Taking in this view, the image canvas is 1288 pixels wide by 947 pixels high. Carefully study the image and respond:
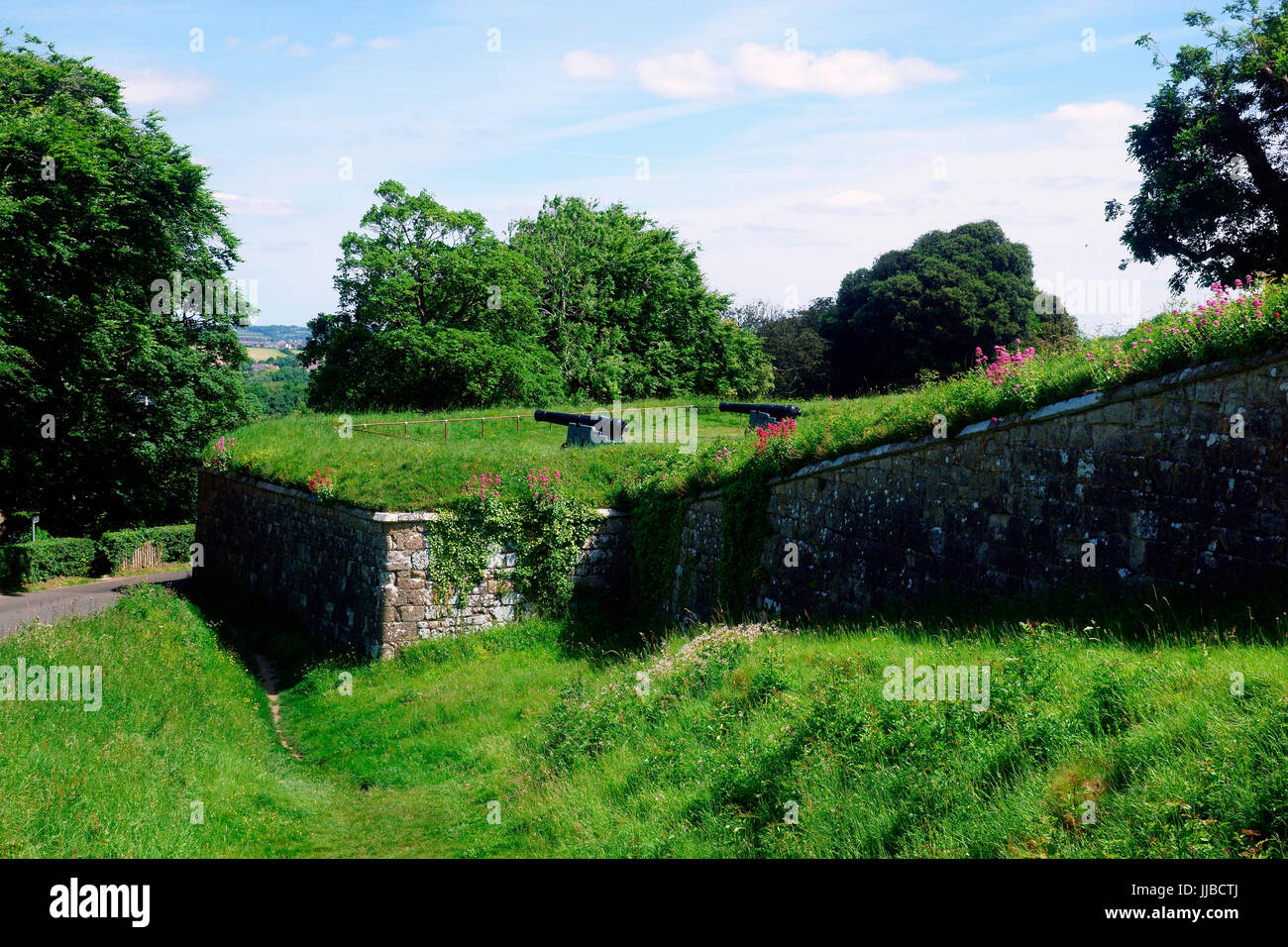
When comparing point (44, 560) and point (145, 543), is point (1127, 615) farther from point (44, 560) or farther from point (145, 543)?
point (145, 543)

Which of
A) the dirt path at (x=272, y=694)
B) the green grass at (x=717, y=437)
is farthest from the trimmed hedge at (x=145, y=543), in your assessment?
the dirt path at (x=272, y=694)

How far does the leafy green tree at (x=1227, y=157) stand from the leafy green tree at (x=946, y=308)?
12557 millimetres

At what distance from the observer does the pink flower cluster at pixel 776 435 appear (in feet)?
45.3

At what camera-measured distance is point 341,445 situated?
19.6 m


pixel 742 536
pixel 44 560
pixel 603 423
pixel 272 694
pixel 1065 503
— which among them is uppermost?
pixel 603 423

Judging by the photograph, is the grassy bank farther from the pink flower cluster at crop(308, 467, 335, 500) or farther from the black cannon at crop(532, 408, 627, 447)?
the black cannon at crop(532, 408, 627, 447)

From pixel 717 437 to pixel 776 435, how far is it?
444 centimetres

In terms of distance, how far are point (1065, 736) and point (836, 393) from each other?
140 feet

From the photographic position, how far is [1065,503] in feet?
30.7
